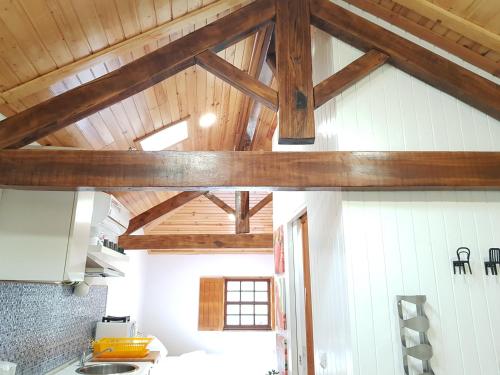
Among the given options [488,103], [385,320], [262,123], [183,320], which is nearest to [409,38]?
[488,103]

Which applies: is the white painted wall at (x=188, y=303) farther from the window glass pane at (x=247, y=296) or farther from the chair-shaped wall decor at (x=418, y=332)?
the chair-shaped wall decor at (x=418, y=332)

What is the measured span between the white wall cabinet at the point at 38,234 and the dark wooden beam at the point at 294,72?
4.51ft

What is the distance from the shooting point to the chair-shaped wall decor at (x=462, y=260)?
6.63 ft

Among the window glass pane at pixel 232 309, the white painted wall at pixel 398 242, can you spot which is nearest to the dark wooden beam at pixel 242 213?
the window glass pane at pixel 232 309

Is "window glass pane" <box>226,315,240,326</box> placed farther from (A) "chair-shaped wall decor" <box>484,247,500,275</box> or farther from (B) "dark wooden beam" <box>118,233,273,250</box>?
(A) "chair-shaped wall decor" <box>484,247,500,275</box>

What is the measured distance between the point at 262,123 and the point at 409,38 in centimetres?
270

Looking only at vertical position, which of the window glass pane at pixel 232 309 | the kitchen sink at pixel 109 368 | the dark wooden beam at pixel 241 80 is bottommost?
the kitchen sink at pixel 109 368

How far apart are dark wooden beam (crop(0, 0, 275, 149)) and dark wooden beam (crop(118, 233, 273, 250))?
3.67 m

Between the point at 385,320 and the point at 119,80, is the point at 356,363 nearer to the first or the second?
the point at 385,320

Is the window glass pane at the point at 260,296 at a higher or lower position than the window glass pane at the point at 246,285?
lower

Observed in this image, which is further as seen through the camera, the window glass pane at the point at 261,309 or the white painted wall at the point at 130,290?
the window glass pane at the point at 261,309

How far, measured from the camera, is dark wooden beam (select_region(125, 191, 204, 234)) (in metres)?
5.83

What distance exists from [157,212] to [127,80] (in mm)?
3904

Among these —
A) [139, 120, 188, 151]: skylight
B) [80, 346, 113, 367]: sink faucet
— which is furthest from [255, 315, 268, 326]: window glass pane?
[139, 120, 188, 151]: skylight
